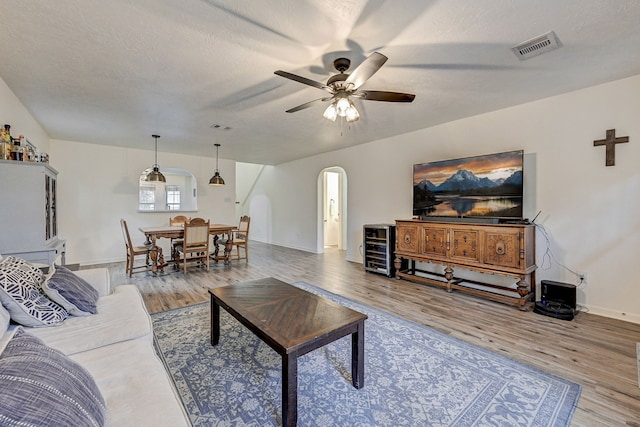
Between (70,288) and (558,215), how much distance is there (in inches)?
191

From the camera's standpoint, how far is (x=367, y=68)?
2012mm

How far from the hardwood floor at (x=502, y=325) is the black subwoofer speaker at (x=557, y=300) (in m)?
0.08

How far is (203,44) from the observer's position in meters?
2.20

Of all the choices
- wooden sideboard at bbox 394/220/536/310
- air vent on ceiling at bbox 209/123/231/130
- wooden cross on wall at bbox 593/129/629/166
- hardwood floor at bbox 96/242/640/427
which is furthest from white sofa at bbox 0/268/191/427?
wooden cross on wall at bbox 593/129/629/166

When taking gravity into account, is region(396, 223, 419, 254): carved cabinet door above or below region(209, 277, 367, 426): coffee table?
above

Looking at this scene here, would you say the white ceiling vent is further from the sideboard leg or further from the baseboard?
the baseboard

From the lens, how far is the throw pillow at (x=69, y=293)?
1.86 metres

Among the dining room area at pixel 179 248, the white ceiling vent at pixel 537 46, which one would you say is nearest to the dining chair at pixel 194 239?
the dining room area at pixel 179 248

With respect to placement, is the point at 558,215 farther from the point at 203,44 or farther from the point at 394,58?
the point at 203,44

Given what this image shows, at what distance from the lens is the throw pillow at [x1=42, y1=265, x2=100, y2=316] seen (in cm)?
186

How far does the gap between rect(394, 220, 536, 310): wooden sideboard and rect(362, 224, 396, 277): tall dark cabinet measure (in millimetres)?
183

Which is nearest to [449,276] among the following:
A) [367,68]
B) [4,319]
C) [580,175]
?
[580,175]

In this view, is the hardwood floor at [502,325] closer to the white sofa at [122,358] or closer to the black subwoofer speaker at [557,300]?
the black subwoofer speaker at [557,300]

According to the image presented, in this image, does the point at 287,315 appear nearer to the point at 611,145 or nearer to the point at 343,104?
the point at 343,104
